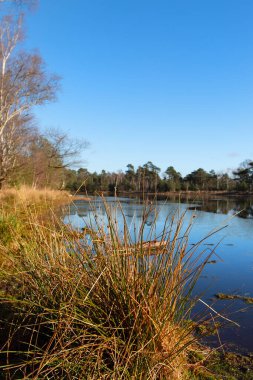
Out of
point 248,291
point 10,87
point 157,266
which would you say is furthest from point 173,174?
point 157,266

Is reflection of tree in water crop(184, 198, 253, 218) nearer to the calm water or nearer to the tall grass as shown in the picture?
the calm water

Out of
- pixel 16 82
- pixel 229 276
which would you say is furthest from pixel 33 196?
pixel 16 82

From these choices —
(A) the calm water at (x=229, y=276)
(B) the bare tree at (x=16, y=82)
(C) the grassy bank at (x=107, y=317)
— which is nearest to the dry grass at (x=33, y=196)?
(A) the calm water at (x=229, y=276)

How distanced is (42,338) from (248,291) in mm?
4234

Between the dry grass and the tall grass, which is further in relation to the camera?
the dry grass

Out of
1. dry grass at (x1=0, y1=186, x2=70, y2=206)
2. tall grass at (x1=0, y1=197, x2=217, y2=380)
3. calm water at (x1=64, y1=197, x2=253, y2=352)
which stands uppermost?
dry grass at (x1=0, y1=186, x2=70, y2=206)

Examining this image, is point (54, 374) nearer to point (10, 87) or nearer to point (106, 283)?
point (106, 283)

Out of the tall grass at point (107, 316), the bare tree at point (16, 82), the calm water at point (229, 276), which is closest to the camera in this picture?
the tall grass at point (107, 316)

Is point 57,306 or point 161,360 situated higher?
point 57,306

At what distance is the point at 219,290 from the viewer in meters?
5.39

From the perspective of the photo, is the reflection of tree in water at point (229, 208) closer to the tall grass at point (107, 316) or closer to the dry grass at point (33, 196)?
the dry grass at point (33, 196)

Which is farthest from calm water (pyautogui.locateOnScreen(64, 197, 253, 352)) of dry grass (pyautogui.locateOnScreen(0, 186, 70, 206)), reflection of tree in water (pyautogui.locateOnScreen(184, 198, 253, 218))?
reflection of tree in water (pyautogui.locateOnScreen(184, 198, 253, 218))

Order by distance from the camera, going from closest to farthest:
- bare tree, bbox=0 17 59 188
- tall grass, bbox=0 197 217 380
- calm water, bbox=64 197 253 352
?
tall grass, bbox=0 197 217 380 → calm water, bbox=64 197 253 352 → bare tree, bbox=0 17 59 188

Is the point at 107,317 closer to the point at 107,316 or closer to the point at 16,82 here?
the point at 107,316
